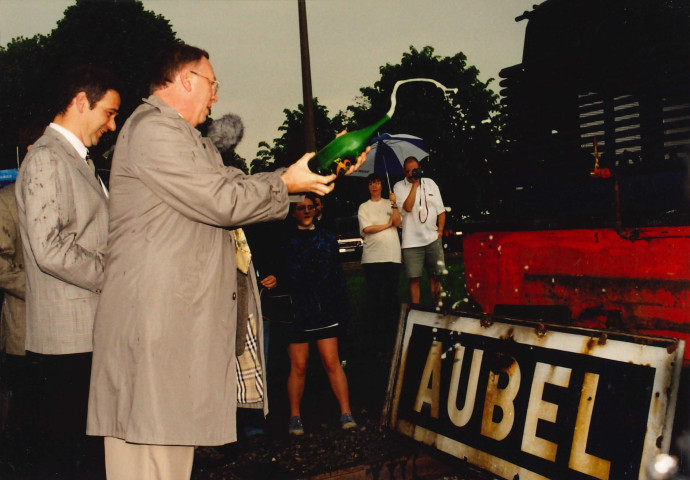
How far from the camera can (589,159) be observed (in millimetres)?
4535

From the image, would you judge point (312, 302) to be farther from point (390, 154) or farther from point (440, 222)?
point (390, 154)

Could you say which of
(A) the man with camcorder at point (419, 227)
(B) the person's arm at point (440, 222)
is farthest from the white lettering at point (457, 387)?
(B) the person's arm at point (440, 222)

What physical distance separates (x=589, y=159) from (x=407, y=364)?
2091 millimetres

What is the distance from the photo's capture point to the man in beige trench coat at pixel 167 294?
230 cm

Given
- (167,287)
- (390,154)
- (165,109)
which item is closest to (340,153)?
(165,109)

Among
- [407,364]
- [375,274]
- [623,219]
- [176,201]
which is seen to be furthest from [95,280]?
[375,274]

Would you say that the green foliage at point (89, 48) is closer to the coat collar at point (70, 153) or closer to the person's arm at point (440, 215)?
the person's arm at point (440, 215)

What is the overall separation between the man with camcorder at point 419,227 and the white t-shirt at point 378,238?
171mm

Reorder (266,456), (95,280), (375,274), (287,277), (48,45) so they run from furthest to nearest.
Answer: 1. (48,45)
2. (375,274)
3. (287,277)
4. (266,456)
5. (95,280)

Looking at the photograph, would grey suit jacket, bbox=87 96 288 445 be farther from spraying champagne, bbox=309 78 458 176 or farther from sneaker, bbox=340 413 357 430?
sneaker, bbox=340 413 357 430

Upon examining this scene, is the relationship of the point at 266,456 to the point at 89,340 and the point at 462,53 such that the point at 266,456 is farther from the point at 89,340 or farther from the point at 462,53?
the point at 462,53

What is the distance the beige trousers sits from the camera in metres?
2.38

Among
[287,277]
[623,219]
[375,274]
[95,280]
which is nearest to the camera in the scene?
[95,280]

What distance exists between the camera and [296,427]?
15.6ft
